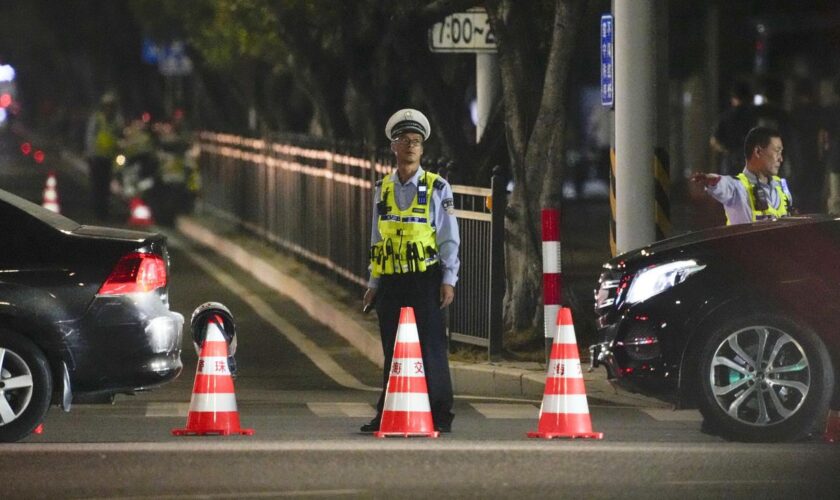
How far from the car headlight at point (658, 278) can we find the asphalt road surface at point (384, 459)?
78 cm

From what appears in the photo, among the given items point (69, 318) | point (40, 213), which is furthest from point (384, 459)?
point (40, 213)

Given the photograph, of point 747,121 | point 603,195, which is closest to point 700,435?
point 747,121

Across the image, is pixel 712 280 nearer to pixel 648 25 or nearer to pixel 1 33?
pixel 648 25

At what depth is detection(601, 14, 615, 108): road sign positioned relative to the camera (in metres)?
14.4

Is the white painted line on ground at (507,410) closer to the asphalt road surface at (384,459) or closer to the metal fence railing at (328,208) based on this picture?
the asphalt road surface at (384,459)

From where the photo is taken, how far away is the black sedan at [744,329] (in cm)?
1032

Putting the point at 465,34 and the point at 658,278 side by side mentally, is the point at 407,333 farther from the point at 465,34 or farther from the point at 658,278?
the point at 465,34

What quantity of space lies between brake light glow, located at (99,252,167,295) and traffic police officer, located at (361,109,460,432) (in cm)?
120

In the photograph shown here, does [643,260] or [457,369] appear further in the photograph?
[457,369]

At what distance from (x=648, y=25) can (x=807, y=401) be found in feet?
14.4

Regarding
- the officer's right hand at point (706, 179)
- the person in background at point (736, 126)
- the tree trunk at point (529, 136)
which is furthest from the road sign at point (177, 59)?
the officer's right hand at point (706, 179)

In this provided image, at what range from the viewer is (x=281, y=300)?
68.0ft

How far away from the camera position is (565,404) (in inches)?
417

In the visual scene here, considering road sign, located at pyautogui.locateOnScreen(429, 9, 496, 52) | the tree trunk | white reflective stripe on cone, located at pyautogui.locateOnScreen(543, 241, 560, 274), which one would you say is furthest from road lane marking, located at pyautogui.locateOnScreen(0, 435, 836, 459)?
road sign, located at pyautogui.locateOnScreen(429, 9, 496, 52)
